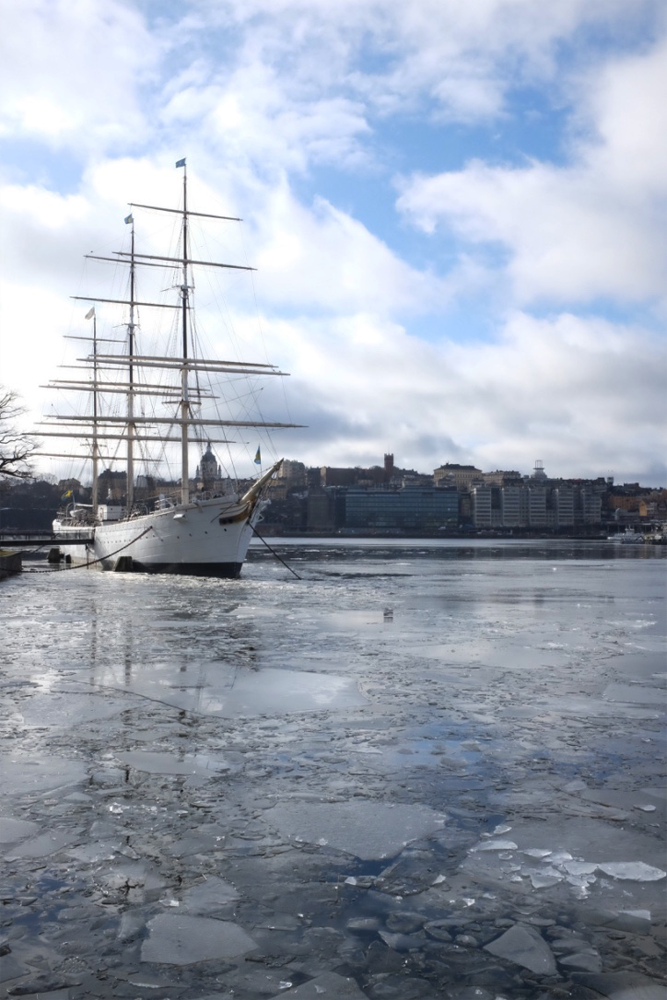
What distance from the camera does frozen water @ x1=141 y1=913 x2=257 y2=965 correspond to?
170 inches

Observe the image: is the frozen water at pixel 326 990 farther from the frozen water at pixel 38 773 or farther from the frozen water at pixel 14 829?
the frozen water at pixel 38 773

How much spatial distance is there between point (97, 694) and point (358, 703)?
3.49 m

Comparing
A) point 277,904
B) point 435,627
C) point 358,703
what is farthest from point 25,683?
point 435,627

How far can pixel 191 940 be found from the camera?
14.7 ft

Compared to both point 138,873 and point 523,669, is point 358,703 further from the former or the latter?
point 138,873

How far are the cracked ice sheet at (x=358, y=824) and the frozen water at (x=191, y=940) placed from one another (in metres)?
1.39

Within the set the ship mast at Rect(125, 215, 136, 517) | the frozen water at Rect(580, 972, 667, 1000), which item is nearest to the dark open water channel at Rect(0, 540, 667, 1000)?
the frozen water at Rect(580, 972, 667, 1000)

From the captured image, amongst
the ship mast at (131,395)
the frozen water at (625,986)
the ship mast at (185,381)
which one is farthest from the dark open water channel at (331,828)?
the ship mast at (131,395)

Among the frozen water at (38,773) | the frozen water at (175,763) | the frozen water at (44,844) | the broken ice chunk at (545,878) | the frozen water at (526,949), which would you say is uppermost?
the frozen water at (44,844)

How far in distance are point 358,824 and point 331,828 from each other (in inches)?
8.9

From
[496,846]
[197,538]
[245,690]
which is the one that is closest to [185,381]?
[197,538]

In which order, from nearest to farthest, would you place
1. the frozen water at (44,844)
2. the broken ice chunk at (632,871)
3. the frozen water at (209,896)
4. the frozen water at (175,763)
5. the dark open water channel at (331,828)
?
the dark open water channel at (331,828) → the frozen water at (209,896) → the broken ice chunk at (632,871) → the frozen water at (44,844) → the frozen water at (175,763)

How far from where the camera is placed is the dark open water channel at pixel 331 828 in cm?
427

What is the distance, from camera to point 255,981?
4.11 meters
